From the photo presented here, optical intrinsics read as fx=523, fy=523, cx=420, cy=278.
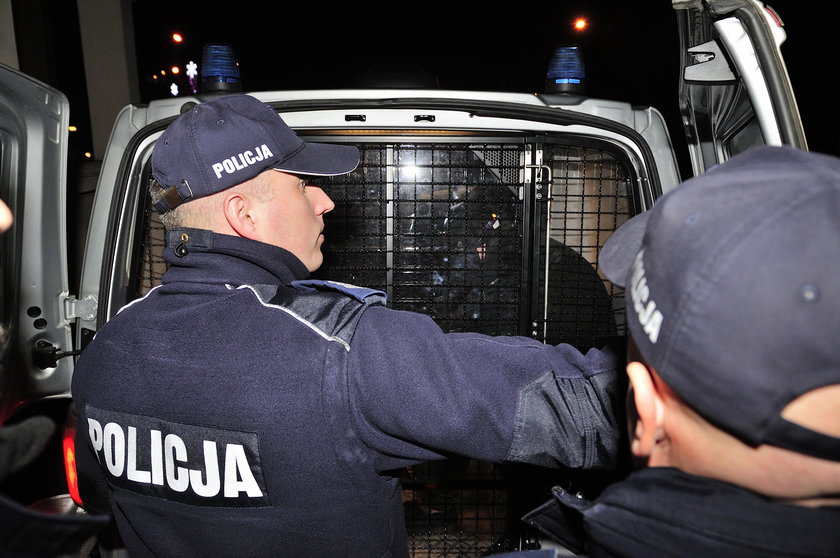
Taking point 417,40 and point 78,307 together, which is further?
point 417,40

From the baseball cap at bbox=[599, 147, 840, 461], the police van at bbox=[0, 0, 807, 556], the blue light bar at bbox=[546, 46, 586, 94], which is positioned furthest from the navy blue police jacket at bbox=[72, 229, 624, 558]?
the blue light bar at bbox=[546, 46, 586, 94]

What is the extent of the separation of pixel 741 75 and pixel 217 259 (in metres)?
1.33

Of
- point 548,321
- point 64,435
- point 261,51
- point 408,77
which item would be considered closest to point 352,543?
point 64,435

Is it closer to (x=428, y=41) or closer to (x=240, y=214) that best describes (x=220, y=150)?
(x=240, y=214)

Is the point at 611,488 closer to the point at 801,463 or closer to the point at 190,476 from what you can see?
the point at 801,463

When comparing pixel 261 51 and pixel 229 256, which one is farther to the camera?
pixel 261 51

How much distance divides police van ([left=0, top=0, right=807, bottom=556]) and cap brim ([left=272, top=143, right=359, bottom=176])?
33cm

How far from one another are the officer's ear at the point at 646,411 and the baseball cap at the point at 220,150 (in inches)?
42.6

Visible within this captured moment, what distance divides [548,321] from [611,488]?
1552 millimetres

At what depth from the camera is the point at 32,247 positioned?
1.92 metres

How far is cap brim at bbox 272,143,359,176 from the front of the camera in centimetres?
146

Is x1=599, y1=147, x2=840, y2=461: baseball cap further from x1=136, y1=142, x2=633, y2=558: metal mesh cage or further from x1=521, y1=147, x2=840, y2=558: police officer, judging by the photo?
x1=136, y1=142, x2=633, y2=558: metal mesh cage

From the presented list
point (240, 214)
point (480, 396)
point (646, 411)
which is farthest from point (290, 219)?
point (646, 411)

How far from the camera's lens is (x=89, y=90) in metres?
6.27
